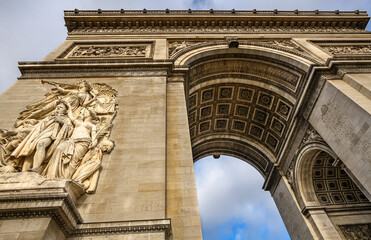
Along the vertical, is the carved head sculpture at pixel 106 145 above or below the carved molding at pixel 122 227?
above

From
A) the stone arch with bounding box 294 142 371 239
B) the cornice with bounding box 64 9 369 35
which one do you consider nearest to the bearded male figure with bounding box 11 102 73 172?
the cornice with bounding box 64 9 369 35

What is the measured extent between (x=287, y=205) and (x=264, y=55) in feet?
27.7

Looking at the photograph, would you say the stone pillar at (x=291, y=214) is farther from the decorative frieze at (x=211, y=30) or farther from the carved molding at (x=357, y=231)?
the decorative frieze at (x=211, y=30)

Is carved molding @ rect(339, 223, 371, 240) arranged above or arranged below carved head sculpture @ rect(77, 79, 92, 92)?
below

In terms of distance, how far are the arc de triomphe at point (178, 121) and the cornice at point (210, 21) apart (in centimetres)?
8

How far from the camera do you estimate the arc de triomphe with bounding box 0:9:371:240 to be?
13.1 ft

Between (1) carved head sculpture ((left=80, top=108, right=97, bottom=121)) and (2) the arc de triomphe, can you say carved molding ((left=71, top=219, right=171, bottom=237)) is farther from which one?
(1) carved head sculpture ((left=80, top=108, right=97, bottom=121))

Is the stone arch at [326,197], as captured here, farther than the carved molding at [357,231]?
Yes

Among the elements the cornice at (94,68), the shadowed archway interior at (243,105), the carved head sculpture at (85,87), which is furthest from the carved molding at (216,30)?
the carved head sculpture at (85,87)

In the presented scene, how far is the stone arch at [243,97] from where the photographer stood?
1083cm

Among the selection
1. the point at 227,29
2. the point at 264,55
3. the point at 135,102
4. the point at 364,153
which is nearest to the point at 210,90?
the point at 264,55

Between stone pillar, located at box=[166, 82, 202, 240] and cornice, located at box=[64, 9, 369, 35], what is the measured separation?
8.00 metres

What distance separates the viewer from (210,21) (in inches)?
537

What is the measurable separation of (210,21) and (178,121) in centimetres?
966
